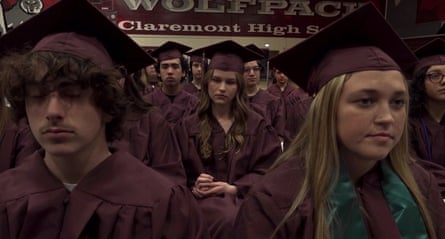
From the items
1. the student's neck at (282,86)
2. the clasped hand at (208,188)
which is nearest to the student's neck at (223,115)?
the clasped hand at (208,188)

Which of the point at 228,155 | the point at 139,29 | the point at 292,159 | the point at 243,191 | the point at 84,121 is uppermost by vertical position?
the point at 139,29

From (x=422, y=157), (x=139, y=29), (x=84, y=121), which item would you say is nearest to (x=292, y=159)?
(x=84, y=121)

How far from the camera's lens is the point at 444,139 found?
3.03 m

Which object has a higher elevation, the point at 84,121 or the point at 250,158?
the point at 84,121

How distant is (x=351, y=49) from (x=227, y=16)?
737 cm

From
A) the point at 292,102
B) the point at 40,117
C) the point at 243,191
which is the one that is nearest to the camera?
the point at 40,117

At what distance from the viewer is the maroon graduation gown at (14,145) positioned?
8.33ft

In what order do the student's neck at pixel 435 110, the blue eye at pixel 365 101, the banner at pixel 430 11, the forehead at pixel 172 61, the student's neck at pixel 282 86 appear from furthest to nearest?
the banner at pixel 430 11 → the student's neck at pixel 282 86 → the forehead at pixel 172 61 → the student's neck at pixel 435 110 → the blue eye at pixel 365 101

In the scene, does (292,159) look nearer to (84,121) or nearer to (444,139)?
(84,121)

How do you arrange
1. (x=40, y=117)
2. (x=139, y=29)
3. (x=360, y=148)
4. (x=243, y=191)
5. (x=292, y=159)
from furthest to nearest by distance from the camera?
(x=139, y=29), (x=243, y=191), (x=292, y=159), (x=360, y=148), (x=40, y=117)

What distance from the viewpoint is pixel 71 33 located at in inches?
56.2

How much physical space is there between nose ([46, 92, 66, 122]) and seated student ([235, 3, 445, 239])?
0.70 m

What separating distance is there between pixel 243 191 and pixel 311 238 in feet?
4.62

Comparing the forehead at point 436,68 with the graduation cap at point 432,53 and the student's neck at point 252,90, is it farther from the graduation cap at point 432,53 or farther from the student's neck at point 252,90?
the student's neck at point 252,90
